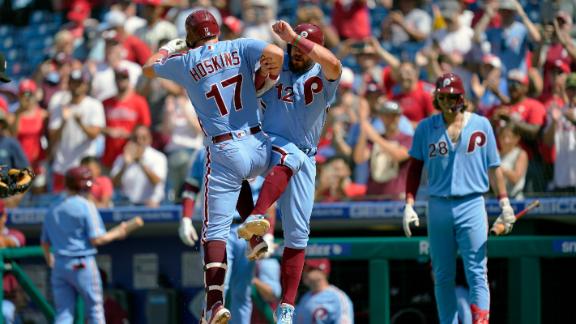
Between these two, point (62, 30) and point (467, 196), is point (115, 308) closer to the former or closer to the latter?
point (467, 196)

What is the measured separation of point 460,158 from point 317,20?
196 inches

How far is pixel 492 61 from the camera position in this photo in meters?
11.8

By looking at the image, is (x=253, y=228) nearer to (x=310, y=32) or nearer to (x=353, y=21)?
(x=310, y=32)

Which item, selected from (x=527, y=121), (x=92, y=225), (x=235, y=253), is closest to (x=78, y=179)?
(x=92, y=225)

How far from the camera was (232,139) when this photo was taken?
7.31 meters

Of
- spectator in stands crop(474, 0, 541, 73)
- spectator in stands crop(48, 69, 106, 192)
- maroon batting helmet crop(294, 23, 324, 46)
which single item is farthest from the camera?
spectator in stands crop(48, 69, 106, 192)

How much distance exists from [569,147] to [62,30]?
747 cm

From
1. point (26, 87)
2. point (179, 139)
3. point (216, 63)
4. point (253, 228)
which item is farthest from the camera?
point (26, 87)

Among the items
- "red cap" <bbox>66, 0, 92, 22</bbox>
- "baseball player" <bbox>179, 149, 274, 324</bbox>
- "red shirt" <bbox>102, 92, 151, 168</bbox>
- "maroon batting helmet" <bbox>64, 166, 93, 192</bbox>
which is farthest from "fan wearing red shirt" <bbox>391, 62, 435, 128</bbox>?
"red cap" <bbox>66, 0, 92, 22</bbox>

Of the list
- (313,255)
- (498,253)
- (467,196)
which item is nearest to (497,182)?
(467,196)

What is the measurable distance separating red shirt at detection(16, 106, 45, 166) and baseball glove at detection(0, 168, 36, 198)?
15.1 ft

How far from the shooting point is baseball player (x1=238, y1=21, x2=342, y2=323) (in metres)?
7.51

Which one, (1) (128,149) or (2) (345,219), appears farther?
(1) (128,149)

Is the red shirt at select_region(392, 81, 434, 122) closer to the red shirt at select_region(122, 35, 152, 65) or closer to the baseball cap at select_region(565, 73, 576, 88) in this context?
the baseball cap at select_region(565, 73, 576, 88)
